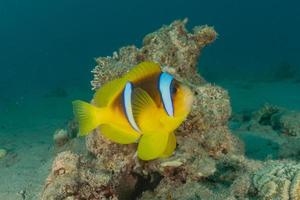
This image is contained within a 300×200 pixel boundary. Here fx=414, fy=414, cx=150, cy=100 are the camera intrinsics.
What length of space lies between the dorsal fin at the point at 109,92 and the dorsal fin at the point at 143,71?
0.07 metres

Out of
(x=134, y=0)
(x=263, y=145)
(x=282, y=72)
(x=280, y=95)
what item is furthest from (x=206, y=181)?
(x=134, y=0)

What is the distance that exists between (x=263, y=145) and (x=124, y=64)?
13.2 ft

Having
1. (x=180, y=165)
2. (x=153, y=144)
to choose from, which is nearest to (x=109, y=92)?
(x=153, y=144)

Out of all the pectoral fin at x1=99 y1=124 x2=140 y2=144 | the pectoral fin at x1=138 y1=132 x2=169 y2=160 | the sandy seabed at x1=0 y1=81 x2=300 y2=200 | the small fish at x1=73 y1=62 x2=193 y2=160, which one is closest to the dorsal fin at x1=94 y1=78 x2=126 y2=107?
the small fish at x1=73 y1=62 x2=193 y2=160

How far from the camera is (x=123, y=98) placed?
109 inches

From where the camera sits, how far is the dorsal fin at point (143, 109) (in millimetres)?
2604

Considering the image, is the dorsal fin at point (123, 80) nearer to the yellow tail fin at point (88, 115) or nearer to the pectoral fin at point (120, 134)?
the yellow tail fin at point (88, 115)

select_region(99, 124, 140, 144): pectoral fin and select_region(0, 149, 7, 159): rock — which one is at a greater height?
select_region(0, 149, 7, 159): rock

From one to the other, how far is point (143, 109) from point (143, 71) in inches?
11.3

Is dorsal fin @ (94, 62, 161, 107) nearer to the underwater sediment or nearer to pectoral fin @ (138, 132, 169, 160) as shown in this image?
pectoral fin @ (138, 132, 169, 160)

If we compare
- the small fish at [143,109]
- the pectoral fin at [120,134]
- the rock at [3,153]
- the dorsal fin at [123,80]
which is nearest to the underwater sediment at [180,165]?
the small fish at [143,109]

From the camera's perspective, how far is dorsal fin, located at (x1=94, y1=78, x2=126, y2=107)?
2.86m

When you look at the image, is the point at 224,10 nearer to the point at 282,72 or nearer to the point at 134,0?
the point at 134,0

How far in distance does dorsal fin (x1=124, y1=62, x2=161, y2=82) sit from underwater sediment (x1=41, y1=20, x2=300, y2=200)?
183 centimetres
